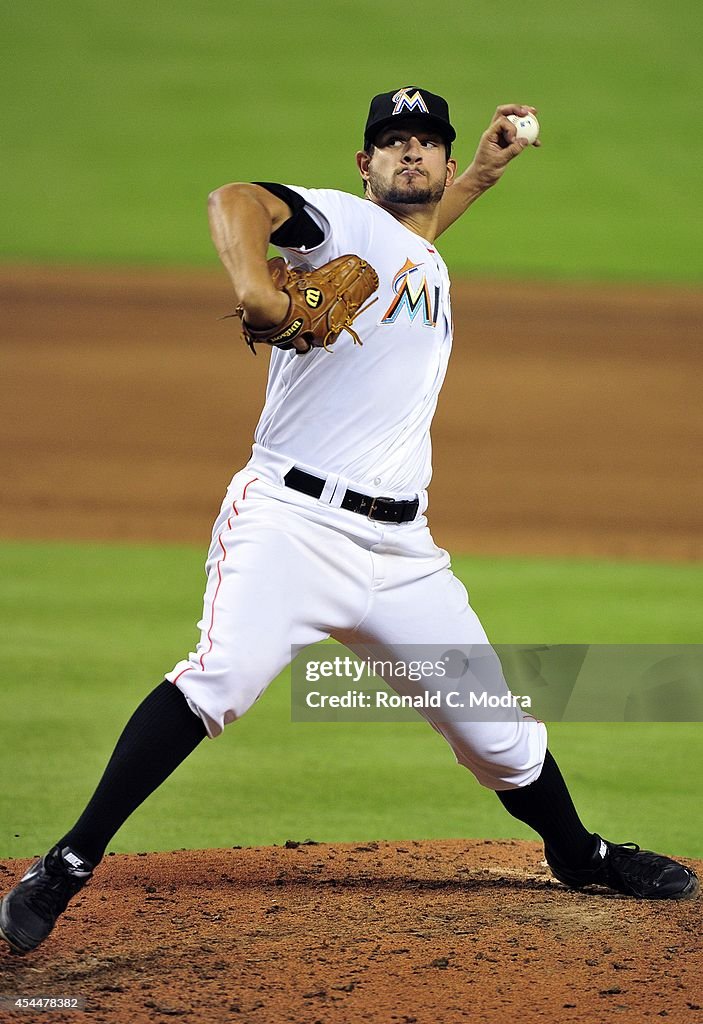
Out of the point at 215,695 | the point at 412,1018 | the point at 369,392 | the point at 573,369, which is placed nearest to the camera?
the point at 412,1018

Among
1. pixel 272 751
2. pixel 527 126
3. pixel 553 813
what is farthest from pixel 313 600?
pixel 272 751

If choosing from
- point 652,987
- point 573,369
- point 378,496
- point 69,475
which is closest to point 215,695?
point 378,496

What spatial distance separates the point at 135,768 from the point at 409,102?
1.52m

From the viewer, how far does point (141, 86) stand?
58.9 ft

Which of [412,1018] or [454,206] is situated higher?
[454,206]

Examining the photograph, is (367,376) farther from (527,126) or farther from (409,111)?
(527,126)

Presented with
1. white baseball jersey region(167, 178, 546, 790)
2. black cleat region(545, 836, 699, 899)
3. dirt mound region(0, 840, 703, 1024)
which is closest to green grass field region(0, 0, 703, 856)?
dirt mound region(0, 840, 703, 1024)

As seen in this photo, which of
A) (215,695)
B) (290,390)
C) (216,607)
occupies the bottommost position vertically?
(215,695)

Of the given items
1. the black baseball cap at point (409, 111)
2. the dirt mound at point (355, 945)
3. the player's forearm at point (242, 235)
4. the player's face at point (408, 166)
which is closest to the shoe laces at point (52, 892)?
the dirt mound at point (355, 945)

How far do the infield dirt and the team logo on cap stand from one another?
174 cm

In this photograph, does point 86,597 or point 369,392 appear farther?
point 86,597

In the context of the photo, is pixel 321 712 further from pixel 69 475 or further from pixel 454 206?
pixel 69 475

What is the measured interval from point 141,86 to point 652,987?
1730 cm

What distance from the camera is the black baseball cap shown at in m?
2.82
